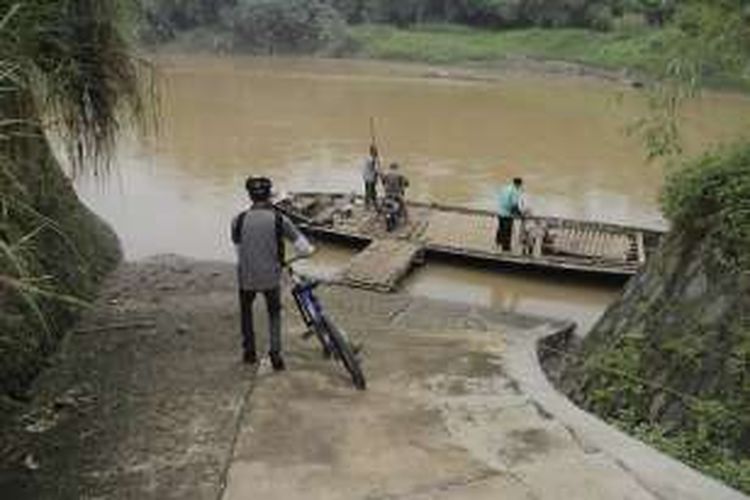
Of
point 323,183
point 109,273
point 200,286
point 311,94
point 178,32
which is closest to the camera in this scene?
point 200,286

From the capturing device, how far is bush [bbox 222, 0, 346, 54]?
62625 millimetres

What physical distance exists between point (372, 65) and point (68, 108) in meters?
49.7

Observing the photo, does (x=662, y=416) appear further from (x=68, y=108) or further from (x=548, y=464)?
Result: (x=68, y=108)

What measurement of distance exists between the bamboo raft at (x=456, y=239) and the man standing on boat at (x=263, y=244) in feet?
20.2

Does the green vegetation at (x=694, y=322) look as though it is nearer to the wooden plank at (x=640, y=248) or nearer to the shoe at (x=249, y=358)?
the shoe at (x=249, y=358)

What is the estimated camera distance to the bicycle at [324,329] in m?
8.09

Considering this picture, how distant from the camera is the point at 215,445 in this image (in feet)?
22.7

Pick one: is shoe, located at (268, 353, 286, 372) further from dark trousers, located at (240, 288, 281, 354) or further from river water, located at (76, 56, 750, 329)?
river water, located at (76, 56, 750, 329)

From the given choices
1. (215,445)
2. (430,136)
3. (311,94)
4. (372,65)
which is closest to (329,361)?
(215,445)

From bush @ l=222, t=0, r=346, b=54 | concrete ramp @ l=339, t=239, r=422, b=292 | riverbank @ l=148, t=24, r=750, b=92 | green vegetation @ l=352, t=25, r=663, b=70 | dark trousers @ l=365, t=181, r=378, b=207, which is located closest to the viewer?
concrete ramp @ l=339, t=239, r=422, b=292

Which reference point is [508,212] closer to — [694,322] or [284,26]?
[694,322]

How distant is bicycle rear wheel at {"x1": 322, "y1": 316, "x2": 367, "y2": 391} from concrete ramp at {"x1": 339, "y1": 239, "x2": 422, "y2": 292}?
602cm

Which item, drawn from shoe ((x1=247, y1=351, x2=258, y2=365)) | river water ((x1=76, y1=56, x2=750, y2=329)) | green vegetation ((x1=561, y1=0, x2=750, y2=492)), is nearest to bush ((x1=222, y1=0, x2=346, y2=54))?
river water ((x1=76, y1=56, x2=750, y2=329))

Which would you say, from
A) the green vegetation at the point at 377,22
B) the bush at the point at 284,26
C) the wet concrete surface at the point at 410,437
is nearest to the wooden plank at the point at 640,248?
the wet concrete surface at the point at 410,437
